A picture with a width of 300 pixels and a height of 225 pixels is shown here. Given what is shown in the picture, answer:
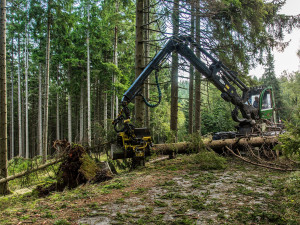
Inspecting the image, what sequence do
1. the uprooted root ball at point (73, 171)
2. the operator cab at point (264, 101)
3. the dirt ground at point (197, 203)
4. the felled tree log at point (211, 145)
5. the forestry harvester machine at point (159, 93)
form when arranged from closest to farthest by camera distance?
1. the dirt ground at point (197, 203)
2. the uprooted root ball at point (73, 171)
3. the forestry harvester machine at point (159, 93)
4. the felled tree log at point (211, 145)
5. the operator cab at point (264, 101)

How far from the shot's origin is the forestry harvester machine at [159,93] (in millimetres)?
6320

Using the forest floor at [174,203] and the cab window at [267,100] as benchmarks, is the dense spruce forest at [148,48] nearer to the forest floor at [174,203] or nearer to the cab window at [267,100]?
the forest floor at [174,203]

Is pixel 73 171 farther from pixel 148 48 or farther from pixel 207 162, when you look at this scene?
pixel 148 48

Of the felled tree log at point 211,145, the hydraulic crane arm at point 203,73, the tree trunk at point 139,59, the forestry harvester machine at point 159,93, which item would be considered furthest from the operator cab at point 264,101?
the tree trunk at point 139,59

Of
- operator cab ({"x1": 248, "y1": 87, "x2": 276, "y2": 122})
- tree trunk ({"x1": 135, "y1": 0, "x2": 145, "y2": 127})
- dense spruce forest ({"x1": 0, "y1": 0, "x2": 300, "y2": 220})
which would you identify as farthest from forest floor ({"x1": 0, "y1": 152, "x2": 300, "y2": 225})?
operator cab ({"x1": 248, "y1": 87, "x2": 276, "y2": 122})

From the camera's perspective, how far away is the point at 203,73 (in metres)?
7.38

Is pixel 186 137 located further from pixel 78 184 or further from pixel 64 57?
pixel 64 57

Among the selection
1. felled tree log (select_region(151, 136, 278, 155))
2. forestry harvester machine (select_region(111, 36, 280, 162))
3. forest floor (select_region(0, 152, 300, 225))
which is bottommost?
forest floor (select_region(0, 152, 300, 225))

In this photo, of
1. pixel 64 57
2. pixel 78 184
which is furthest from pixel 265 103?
pixel 64 57

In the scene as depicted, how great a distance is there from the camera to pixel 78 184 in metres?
5.09

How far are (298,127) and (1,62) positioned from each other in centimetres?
737

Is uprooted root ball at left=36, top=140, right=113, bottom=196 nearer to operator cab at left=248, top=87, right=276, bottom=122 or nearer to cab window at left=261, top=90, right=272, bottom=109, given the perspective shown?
operator cab at left=248, top=87, right=276, bottom=122

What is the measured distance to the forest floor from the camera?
9.23 ft

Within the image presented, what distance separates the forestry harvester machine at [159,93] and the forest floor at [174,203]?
1251 millimetres
